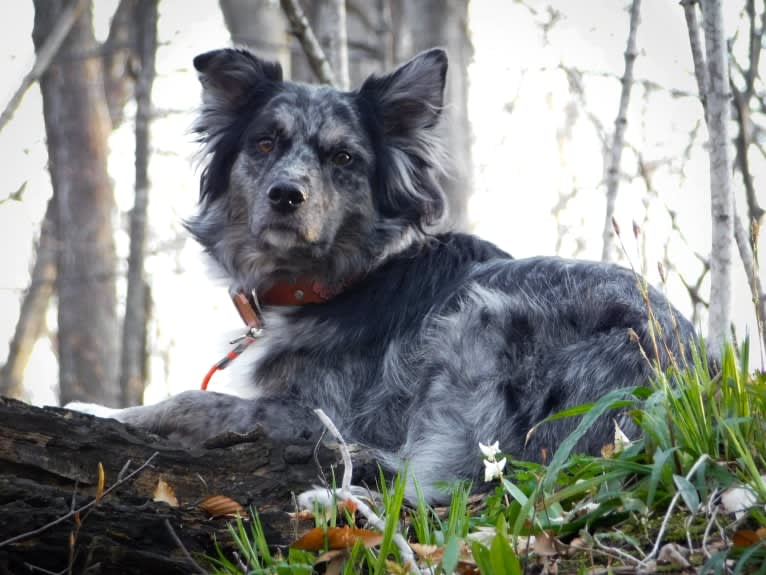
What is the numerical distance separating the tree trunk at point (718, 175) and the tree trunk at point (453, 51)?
3602 mm

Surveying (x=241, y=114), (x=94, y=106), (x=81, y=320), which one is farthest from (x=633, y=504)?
(x=94, y=106)

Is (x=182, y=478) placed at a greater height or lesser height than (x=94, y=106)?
lesser

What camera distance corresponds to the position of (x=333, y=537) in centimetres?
278

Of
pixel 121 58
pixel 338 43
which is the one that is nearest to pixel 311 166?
pixel 338 43

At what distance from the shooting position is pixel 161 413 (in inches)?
182

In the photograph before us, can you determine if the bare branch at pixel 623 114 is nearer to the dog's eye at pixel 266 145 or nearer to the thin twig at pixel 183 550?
the dog's eye at pixel 266 145

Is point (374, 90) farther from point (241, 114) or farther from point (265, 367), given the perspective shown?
point (265, 367)

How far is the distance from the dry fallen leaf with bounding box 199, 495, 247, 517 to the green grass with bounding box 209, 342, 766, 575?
0.13 metres

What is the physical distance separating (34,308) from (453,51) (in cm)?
915

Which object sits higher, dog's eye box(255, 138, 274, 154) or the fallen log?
dog's eye box(255, 138, 274, 154)

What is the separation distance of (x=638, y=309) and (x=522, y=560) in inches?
79.1

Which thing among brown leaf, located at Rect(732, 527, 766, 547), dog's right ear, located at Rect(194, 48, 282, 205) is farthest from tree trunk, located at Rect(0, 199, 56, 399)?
brown leaf, located at Rect(732, 527, 766, 547)

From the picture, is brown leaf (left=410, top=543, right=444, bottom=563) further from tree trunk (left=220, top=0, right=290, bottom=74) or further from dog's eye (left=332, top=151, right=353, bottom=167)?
tree trunk (left=220, top=0, right=290, bottom=74)

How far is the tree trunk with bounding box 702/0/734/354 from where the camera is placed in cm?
500
